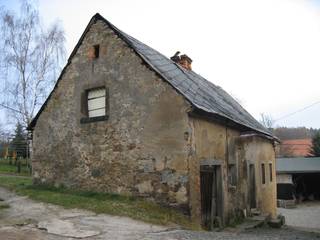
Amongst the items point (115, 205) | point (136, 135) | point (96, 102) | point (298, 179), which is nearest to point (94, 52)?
point (96, 102)

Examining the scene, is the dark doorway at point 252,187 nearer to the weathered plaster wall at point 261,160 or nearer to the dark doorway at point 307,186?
the weathered plaster wall at point 261,160

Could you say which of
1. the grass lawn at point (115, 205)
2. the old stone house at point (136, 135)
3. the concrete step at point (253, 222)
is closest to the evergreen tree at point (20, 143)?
the old stone house at point (136, 135)

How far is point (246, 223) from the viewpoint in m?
11.9

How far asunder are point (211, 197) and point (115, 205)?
3.07 m

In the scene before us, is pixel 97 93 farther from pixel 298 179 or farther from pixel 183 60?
pixel 298 179

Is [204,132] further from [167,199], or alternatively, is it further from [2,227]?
[2,227]

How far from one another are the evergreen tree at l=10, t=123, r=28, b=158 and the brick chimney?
1983 centimetres

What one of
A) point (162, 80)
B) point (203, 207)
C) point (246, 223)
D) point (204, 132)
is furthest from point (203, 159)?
point (246, 223)

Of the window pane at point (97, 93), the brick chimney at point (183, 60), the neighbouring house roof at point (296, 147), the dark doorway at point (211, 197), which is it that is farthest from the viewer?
the neighbouring house roof at point (296, 147)

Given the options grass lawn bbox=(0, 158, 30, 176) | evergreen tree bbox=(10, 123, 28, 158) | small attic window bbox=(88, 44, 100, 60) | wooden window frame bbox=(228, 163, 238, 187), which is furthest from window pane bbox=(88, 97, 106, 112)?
evergreen tree bbox=(10, 123, 28, 158)

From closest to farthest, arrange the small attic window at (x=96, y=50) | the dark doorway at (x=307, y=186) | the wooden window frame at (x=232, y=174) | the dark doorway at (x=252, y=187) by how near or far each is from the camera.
A: the small attic window at (x=96, y=50)
the wooden window frame at (x=232, y=174)
the dark doorway at (x=252, y=187)
the dark doorway at (x=307, y=186)

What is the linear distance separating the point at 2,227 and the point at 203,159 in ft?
17.8

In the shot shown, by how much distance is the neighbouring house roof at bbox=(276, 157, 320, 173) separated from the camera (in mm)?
28638

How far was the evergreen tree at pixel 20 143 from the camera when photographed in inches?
1240
